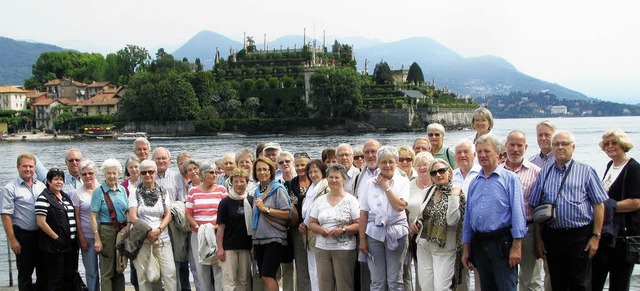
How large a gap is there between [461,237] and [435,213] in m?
0.29

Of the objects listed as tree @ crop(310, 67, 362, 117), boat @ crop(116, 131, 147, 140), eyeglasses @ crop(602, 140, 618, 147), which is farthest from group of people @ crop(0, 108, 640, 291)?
boat @ crop(116, 131, 147, 140)

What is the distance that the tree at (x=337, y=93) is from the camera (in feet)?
267

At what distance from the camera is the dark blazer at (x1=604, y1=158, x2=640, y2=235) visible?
525 centimetres

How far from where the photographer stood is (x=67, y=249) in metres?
6.51

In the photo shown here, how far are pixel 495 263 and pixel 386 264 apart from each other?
3.64 ft

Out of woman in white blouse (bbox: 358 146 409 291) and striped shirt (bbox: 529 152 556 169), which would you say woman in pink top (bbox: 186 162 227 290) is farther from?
striped shirt (bbox: 529 152 556 169)

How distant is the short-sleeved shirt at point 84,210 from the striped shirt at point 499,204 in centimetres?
386

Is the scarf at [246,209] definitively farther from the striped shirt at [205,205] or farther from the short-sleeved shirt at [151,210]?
the short-sleeved shirt at [151,210]

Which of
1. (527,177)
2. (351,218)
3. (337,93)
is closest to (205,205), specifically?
(351,218)

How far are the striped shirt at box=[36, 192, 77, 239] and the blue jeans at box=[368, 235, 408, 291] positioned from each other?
3.02m

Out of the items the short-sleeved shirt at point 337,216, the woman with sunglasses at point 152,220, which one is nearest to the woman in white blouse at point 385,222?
the short-sleeved shirt at point 337,216

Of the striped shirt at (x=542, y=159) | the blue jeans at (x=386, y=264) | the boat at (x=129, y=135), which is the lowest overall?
→ the boat at (x=129, y=135)

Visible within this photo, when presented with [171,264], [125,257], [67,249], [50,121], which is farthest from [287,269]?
[50,121]

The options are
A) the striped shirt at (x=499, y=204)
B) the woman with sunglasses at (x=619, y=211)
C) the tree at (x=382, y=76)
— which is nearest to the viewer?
the striped shirt at (x=499, y=204)
